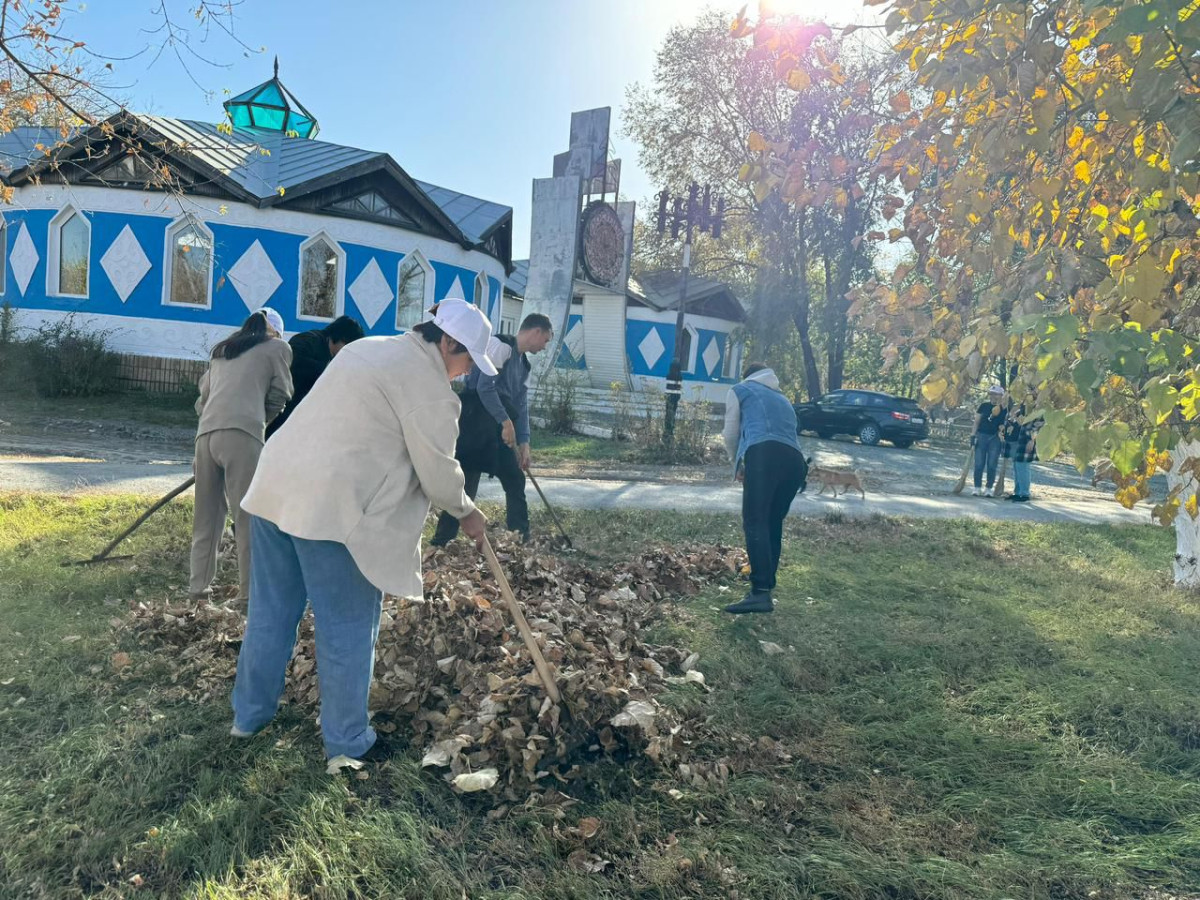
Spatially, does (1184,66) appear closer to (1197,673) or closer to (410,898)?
(410,898)

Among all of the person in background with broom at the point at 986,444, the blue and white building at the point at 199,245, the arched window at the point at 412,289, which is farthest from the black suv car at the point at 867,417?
the blue and white building at the point at 199,245

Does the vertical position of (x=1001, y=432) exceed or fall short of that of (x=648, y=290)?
it falls short

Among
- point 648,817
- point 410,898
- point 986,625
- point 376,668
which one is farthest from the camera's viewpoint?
point 986,625

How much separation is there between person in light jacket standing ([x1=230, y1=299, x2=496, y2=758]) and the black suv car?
77.5 feet

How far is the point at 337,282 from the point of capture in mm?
19562

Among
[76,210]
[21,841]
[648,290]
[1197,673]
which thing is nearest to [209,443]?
[21,841]

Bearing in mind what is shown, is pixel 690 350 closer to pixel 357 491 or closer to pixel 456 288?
pixel 456 288

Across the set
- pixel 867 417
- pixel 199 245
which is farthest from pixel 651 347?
pixel 199 245

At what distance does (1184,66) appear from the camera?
2307mm

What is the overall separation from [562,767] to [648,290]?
99.7ft

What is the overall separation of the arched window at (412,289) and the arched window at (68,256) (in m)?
6.52

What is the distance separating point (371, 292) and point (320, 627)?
1775cm

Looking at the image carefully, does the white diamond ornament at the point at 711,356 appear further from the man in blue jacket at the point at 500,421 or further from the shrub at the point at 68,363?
the man in blue jacket at the point at 500,421

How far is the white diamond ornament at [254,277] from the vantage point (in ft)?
60.1
